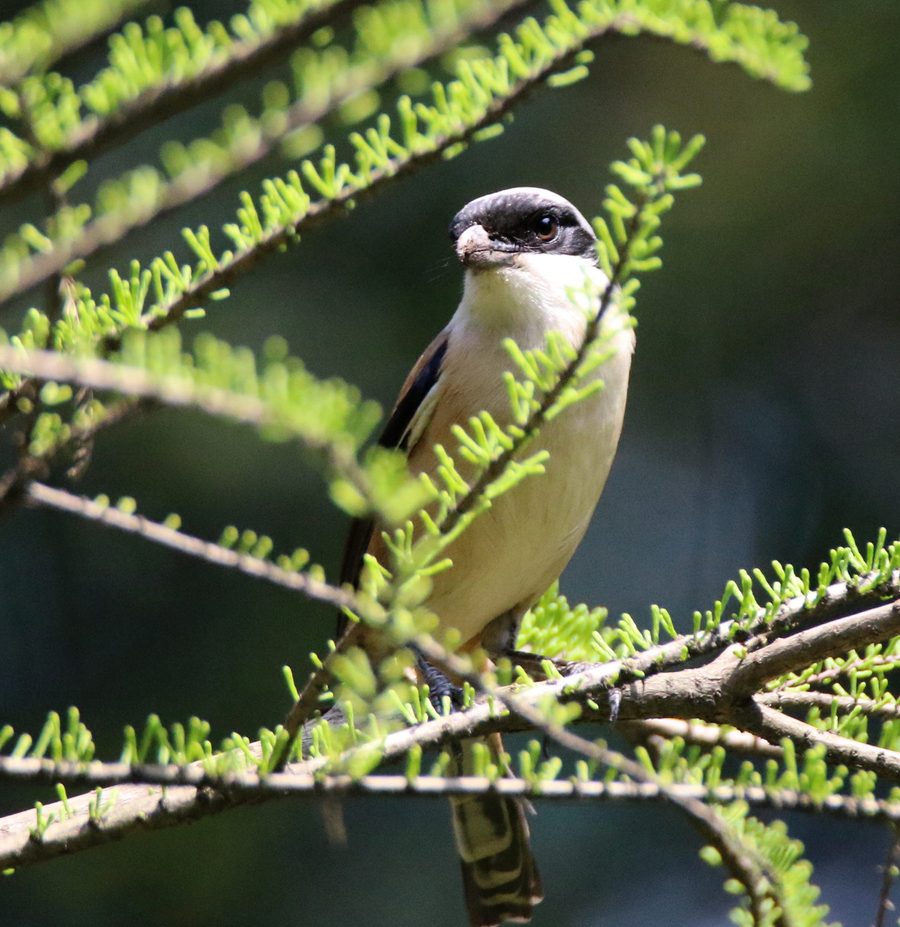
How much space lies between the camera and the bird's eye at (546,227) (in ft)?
12.1

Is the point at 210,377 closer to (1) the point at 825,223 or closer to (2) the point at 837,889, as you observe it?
(1) the point at 825,223

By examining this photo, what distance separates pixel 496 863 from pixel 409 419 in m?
1.36

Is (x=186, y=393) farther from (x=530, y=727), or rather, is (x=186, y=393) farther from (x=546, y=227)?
(x=546, y=227)

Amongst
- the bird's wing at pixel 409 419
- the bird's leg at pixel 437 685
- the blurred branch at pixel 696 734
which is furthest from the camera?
the bird's wing at pixel 409 419

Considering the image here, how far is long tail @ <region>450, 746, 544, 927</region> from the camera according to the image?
3482 mm

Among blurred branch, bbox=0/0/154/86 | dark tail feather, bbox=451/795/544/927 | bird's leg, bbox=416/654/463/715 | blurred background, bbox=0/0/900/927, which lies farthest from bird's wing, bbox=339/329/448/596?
blurred branch, bbox=0/0/154/86

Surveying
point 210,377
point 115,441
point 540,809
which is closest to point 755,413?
point 540,809

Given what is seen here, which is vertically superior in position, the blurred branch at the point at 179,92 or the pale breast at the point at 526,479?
the blurred branch at the point at 179,92

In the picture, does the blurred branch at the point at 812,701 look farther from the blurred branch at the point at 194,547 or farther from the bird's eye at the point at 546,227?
the bird's eye at the point at 546,227

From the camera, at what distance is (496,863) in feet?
11.5

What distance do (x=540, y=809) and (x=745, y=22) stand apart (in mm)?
4745

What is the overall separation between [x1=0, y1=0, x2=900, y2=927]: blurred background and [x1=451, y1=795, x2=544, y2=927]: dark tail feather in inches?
60.3

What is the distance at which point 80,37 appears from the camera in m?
1.00

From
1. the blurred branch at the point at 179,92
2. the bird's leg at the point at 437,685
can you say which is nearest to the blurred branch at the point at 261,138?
the blurred branch at the point at 179,92
